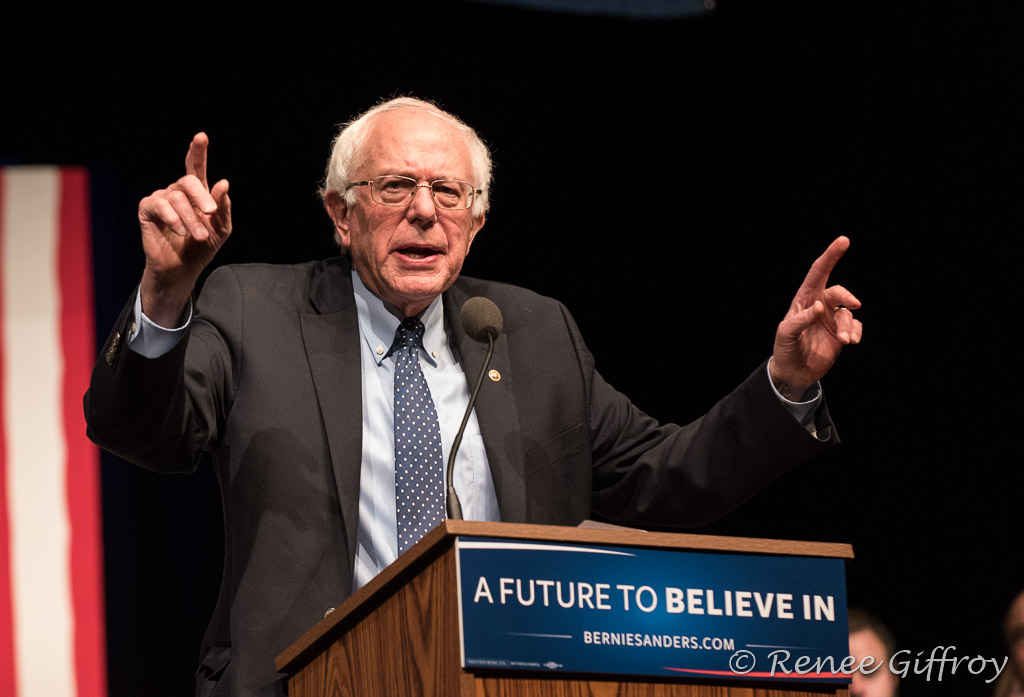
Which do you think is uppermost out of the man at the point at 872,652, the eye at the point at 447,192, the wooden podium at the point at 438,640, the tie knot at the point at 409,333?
the eye at the point at 447,192

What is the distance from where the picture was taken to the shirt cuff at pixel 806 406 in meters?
2.22

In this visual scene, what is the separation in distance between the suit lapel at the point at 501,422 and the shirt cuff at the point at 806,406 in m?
0.47

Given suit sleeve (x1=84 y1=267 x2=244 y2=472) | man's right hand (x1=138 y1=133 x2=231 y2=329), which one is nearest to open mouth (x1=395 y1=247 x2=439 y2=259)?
suit sleeve (x1=84 y1=267 x2=244 y2=472)

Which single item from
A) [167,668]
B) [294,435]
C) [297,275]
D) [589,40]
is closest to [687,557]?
[294,435]

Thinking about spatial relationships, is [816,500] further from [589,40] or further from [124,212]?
[124,212]

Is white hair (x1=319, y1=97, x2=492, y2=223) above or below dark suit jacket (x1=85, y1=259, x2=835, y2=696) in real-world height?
above

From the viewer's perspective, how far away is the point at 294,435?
220cm

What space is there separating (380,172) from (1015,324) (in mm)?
2363

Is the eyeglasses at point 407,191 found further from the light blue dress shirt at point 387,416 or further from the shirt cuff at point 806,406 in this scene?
the shirt cuff at point 806,406

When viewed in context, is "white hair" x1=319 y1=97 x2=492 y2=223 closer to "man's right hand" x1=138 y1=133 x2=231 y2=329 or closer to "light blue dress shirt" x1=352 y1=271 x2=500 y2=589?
"light blue dress shirt" x1=352 y1=271 x2=500 y2=589

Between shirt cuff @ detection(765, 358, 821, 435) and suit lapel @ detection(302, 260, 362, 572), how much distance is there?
0.73m

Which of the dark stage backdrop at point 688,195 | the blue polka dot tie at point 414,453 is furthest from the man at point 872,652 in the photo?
the blue polka dot tie at point 414,453

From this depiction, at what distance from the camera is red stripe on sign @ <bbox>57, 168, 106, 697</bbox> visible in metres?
3.41

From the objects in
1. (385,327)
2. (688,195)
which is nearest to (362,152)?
(385,327)
